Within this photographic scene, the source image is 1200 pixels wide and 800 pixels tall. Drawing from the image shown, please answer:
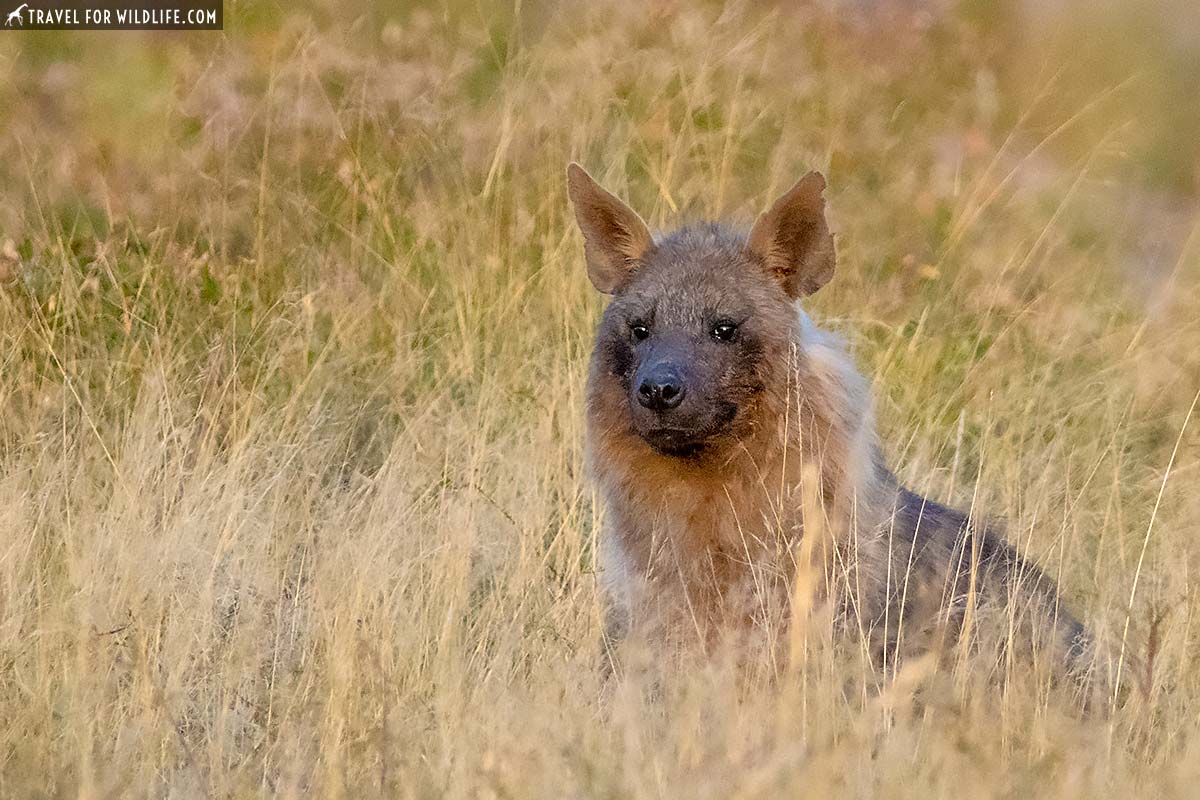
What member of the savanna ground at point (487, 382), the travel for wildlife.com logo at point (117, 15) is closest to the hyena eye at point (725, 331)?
the savanna ground at point (487, 382)

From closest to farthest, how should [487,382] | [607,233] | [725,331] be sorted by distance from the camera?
1. [725,331]
2. [607,233]
3. [487,382]

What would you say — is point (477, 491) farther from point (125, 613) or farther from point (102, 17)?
point (102, 17)

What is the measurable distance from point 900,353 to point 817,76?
2175 mm

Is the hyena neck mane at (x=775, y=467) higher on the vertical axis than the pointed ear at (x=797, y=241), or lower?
→ lower

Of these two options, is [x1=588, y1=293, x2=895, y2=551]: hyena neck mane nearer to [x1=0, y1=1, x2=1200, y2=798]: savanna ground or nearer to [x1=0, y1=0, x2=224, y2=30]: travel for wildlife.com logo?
[x1=0, y1=1, x2=1200, y2=798]: savanna ground

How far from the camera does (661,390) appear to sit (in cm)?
536

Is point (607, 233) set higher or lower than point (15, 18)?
lower

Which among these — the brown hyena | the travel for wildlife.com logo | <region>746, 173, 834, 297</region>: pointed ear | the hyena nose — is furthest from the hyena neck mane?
the travel for wildlife.com logo

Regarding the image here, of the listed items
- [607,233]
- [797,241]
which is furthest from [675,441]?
[607,233]

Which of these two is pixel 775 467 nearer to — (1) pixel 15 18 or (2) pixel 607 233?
Result: (2) pixel 607 233

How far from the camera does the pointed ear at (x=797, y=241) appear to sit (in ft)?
18.3

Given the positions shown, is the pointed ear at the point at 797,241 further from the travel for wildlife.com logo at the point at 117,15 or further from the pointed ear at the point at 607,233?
the travel for wildlife.com logo at the point at 117,15

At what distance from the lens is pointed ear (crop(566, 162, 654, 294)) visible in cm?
591

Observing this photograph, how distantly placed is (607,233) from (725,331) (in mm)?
642
